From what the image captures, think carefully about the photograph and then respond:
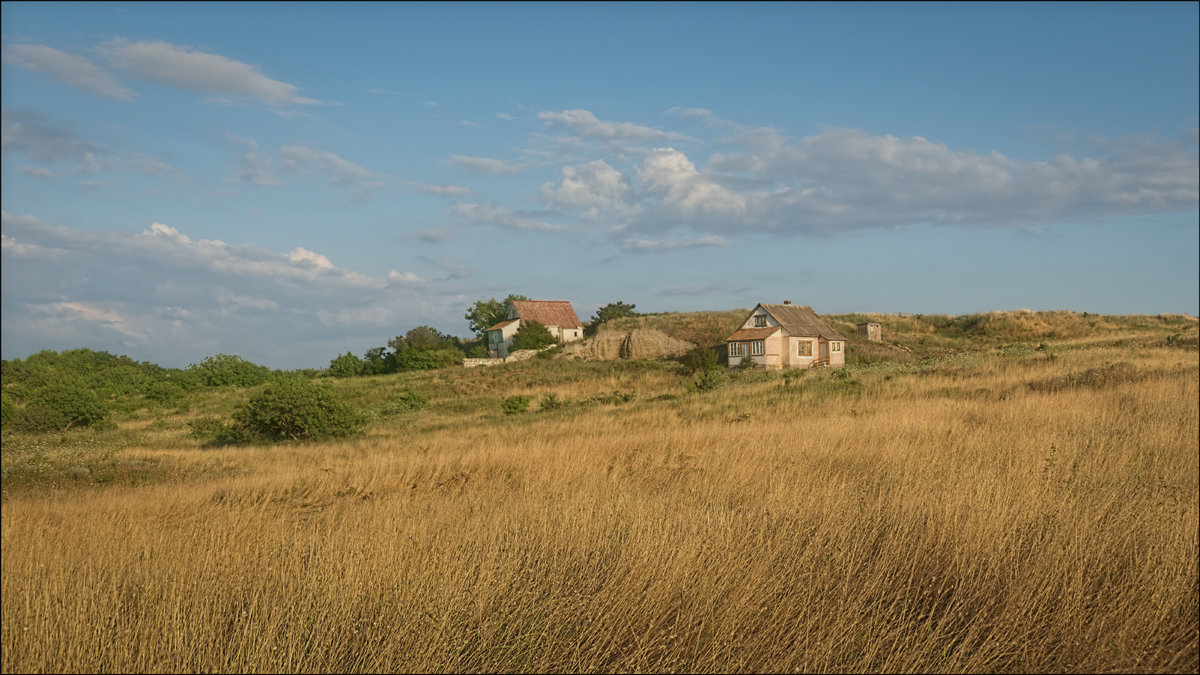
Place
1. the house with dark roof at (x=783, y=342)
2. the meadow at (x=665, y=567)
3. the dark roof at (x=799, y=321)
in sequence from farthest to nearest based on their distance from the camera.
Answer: the dark roof at (x=799, y=321)
the house with dark roof at (x=783, y=342)
the meadow at (x=665, y=567)

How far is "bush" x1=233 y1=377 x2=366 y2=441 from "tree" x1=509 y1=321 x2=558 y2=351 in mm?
38131

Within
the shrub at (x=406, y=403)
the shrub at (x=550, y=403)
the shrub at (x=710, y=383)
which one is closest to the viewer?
the shrub at (x=550, y=403)

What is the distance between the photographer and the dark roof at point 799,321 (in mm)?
42969

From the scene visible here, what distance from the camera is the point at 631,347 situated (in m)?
57.1

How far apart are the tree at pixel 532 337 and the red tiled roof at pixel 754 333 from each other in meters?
23.9

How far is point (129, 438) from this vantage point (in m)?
28.1

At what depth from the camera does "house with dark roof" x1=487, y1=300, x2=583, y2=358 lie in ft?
231

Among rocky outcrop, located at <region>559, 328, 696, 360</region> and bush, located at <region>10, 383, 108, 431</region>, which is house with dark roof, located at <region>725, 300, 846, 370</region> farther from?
bush, located at <region>10, 383, 108, 431</region>

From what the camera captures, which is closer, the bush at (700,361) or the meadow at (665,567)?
the meadow at (665,567)

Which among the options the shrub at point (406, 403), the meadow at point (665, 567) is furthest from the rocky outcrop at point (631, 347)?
the meadow at point (665, 567)

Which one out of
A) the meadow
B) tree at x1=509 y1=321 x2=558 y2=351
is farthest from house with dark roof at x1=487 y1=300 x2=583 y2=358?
the meadow

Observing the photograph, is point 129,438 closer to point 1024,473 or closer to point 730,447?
point 730,447

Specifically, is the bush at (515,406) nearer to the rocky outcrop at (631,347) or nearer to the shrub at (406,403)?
the shrub at (406,403)

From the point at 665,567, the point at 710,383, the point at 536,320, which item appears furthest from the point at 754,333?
the point at 665,567
